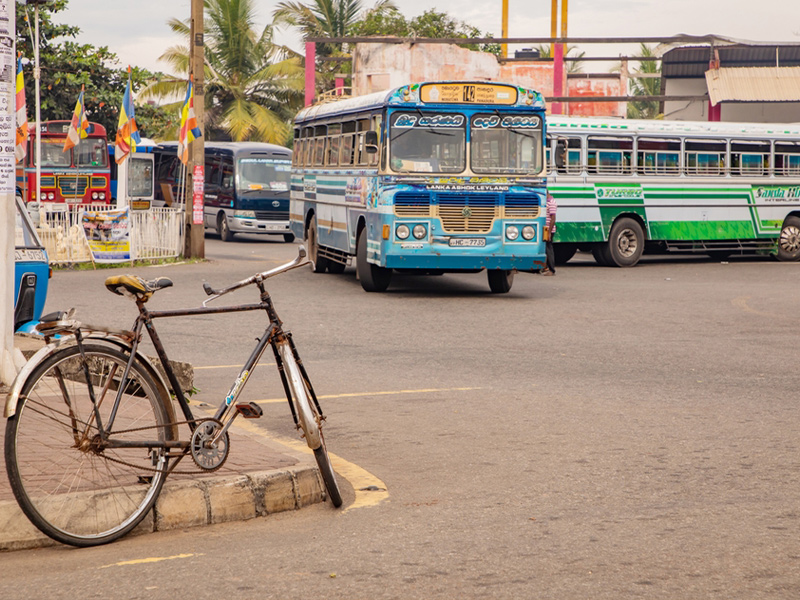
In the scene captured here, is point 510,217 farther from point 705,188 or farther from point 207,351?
point 705,188

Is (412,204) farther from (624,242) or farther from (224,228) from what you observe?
(224,228)

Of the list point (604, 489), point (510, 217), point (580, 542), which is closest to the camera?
point (580, 542)

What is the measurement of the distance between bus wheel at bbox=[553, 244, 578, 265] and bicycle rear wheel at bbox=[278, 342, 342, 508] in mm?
17620

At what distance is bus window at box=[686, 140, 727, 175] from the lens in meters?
23.0

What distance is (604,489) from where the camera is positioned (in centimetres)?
569

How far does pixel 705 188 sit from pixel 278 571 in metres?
20.3

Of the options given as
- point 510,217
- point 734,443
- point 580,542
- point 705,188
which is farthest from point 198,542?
point 705,188

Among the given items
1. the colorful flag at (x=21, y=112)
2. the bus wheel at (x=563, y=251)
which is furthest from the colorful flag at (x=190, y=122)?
the bus wheel at (x=563, y=251)

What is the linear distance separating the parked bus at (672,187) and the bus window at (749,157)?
0.07ft

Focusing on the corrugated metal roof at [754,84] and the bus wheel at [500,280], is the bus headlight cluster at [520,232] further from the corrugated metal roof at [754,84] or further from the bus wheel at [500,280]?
the corrugated metal roof at [754,84]

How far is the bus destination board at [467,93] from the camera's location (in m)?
15.9

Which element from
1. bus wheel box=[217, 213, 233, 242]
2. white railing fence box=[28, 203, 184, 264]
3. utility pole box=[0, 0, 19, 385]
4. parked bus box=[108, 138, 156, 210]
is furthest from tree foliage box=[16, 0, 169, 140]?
utility pole box=[0, 0, 19, 385]

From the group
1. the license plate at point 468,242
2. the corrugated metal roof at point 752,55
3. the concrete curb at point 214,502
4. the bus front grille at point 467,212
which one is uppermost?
the corrugated metal roof at point 752,55

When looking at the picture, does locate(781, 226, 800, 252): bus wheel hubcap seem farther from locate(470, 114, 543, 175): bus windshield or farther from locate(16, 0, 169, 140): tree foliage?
locate(16, 0, 169, 140): tree foliage
